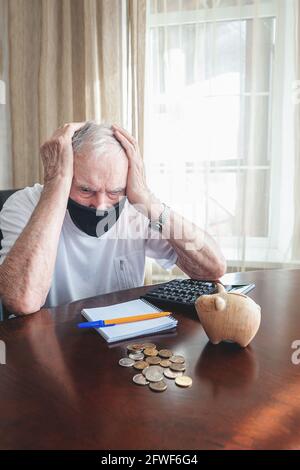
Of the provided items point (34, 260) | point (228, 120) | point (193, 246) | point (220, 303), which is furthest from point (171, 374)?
point (228, 120)

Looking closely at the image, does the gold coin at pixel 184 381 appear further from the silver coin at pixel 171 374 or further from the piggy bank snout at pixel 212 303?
the piggy bank snout at pixel 212 303

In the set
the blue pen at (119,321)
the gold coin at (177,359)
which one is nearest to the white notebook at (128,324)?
the blue pen at (119,321)

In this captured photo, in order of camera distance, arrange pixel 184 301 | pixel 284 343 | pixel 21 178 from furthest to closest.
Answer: pixel 21 178, pixel 184 301, pixel 284 343

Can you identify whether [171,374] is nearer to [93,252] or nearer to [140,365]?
[140,365]

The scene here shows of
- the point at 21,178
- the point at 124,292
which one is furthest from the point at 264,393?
the point at 21,178

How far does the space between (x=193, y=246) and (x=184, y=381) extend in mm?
625

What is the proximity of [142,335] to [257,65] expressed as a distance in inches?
70.3

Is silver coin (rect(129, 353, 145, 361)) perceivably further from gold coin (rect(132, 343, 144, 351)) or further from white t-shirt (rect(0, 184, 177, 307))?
white t-shirt (rect(0, 184, 177, 307))

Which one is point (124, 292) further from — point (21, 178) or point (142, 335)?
point (21, 178)

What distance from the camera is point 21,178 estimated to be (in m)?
2.32

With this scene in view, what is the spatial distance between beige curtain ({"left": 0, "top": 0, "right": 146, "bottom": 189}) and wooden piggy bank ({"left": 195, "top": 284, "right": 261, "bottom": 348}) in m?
1.61

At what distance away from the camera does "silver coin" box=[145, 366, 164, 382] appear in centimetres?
60

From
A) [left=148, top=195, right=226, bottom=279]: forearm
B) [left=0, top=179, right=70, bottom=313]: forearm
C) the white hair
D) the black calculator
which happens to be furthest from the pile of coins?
the white hair

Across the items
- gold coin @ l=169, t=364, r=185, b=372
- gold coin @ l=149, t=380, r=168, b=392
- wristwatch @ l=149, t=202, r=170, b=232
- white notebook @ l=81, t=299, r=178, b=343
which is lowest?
gold coin @ l=149, t=380, r=168, b=392
